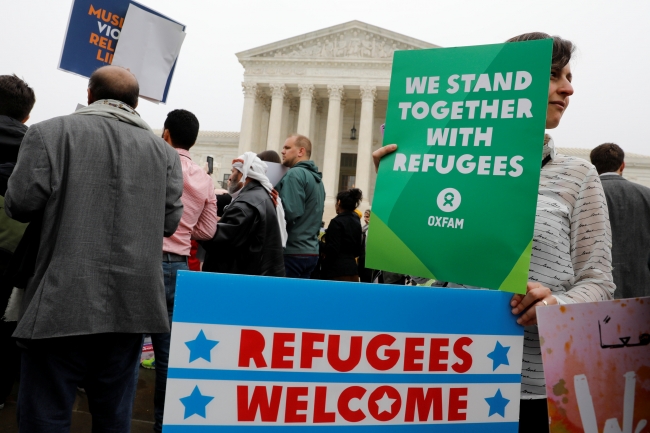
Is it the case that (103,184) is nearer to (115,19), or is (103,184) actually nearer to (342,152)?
(115,19)

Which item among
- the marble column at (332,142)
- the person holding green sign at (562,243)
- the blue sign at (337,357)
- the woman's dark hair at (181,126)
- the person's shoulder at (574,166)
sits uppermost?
the marble column at (332,142)

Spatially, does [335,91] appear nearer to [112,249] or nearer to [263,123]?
[263,123]

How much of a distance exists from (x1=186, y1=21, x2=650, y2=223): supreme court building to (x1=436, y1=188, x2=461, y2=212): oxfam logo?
31.0 m

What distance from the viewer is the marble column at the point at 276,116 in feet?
113

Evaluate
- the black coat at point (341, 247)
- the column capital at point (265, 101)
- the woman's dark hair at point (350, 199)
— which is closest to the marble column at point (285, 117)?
the column capital at point (265, 101)

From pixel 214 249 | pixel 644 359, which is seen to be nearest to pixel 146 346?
pixel 214 249

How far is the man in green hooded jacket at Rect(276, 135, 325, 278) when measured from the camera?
4.79 m

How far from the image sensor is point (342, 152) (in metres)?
38.1

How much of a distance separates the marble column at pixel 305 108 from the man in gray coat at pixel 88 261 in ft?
107

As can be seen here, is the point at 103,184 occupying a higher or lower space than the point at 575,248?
higher

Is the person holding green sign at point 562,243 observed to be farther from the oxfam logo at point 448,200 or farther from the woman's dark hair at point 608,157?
the woman's dark hair at point 608,157

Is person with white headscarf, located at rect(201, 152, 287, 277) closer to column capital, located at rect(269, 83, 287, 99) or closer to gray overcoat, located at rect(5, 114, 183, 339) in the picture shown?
gray overcoat, located at rect(5, 114, 183, 339)

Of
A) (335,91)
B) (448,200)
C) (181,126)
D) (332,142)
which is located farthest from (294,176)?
(335,91)

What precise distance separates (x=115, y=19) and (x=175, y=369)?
142 inches
